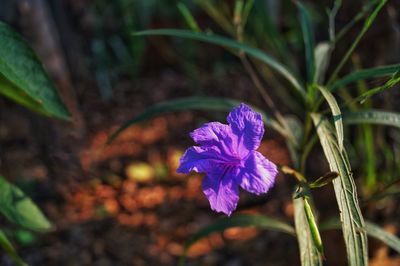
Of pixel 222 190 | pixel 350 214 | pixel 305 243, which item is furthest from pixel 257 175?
pixel 305 243

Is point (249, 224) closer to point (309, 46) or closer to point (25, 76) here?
point (309, 46)

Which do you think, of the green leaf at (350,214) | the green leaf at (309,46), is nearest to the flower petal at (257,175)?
the green leaf at (350,214)

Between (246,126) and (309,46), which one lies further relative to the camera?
(309,46)

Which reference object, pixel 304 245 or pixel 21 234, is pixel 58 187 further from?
pixel 304 245

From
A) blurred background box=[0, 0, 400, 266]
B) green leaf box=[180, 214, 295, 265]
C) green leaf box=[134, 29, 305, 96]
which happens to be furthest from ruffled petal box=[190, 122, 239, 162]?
blurred background box=[0, 0, 400, 266]

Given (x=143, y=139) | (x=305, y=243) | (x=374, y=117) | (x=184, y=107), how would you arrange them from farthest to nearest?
1. (x=143, y=139)
2. (x=184, y=107)
3. (x=374, y=117)
4. (x=305, y=243)

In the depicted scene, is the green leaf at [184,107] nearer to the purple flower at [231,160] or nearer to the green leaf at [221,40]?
the green leaf at [221,40]
